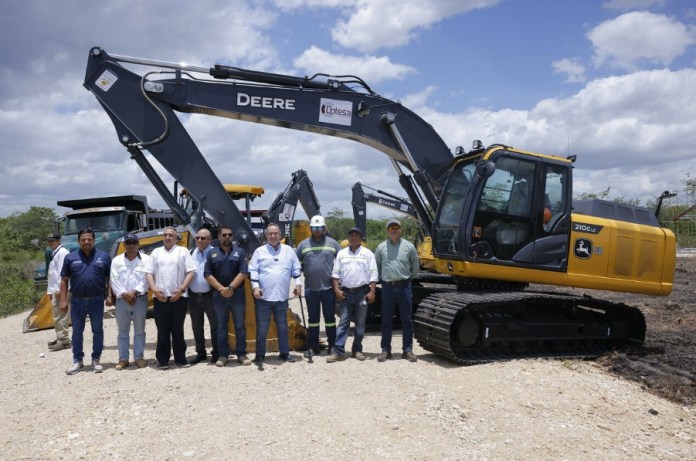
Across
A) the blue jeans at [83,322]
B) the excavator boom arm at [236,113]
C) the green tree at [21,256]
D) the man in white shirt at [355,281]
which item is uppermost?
the excavator boom arm at [236,113]

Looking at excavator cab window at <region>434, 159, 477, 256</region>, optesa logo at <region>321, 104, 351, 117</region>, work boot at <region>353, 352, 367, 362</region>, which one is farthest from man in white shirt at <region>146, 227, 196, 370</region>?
excavator cab window at <region>434, 159, 477, 256</region>

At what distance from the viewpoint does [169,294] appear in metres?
6.80

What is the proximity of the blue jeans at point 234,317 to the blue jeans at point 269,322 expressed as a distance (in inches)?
8.5

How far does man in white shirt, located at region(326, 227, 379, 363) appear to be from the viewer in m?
7.21

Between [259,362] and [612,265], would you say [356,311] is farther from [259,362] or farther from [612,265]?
[612,265]

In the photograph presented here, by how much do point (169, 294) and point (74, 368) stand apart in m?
1.37

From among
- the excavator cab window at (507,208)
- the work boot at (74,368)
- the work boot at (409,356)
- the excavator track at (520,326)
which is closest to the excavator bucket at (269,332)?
the work boot at (409,356)

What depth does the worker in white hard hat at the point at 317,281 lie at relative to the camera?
23.8ft

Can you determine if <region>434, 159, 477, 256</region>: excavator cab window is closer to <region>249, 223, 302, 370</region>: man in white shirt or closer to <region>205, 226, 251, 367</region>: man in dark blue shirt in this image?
<region>249, 223, 302, 370</region>: man in white shirt

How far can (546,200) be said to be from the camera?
24.6ft

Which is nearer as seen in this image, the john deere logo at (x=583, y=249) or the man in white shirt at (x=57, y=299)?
the john deere logo at (x=583, y=249)

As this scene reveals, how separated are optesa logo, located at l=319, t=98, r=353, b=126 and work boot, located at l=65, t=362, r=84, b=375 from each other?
4.40 m

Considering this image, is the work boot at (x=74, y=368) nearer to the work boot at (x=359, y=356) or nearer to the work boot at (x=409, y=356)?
the work boot at (x=359, y=356)

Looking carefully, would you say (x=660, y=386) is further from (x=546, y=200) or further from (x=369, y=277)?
(x=369, y=277)
